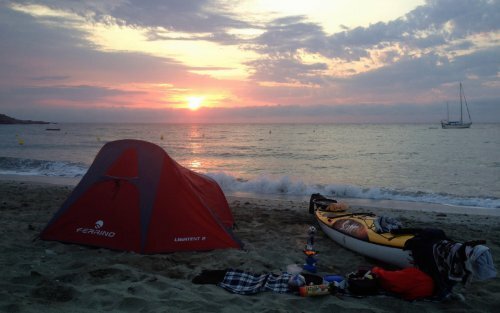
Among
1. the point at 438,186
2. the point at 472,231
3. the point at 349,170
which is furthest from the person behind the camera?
the point at 349,170

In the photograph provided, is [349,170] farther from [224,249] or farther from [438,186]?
[224,249]

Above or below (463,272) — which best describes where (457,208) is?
below

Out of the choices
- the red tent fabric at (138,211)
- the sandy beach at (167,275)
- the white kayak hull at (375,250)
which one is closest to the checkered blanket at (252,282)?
the sandy beach at (167,275)

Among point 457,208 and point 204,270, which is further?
point 457,208

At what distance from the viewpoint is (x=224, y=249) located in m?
6.58

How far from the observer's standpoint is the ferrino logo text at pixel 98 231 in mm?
6371

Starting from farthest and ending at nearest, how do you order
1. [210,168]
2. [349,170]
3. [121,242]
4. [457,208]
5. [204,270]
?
1. [210,168]
2. [349,170]
3. [457,208]
4. [121,242]
5. [204,270]

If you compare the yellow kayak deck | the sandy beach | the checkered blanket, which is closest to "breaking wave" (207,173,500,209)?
the sandy beach

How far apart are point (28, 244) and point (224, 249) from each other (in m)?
3.36

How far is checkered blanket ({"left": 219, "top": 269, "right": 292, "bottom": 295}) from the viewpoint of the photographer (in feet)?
16.3

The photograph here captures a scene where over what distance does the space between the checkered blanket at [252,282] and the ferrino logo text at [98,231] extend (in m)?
2.25

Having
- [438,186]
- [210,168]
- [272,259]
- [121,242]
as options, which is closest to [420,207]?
[438,186]

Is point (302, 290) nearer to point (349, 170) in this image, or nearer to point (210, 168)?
point (349, 170)

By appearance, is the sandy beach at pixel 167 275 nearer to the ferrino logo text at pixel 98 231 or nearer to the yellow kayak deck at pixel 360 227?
the ferrino logo text at pixel 98 231
